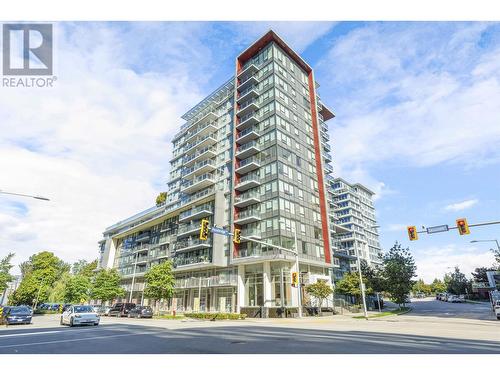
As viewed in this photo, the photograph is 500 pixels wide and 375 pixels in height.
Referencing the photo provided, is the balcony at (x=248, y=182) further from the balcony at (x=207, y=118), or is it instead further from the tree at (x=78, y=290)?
the tree at (x=78, y=290)

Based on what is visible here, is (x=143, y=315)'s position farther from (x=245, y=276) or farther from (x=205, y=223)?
(x=205, y=223)

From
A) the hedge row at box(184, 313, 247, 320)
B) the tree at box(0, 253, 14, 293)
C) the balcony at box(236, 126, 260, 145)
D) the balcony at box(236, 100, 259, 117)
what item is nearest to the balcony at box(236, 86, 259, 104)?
the balcony at box(236, 100, 259, 117)

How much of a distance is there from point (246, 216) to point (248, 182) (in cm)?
487

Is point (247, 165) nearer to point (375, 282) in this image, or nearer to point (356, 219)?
point (375, 282)

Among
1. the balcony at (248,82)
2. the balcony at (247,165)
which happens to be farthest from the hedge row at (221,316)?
the balcony at (248,82)

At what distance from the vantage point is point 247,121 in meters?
47.8

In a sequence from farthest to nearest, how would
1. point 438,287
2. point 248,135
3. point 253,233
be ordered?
point 438,287 < point 248,135 < point 253,233

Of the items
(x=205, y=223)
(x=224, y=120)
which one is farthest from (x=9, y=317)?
(x=224, y=120)

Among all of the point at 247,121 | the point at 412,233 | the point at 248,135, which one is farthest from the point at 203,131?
the point at 412,233

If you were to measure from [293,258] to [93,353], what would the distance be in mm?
30657

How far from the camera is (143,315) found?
37.2 meters

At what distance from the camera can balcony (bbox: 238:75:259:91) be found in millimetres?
50562

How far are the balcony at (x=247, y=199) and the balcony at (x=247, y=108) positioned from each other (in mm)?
14215

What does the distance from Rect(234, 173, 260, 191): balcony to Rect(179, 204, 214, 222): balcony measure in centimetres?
652
